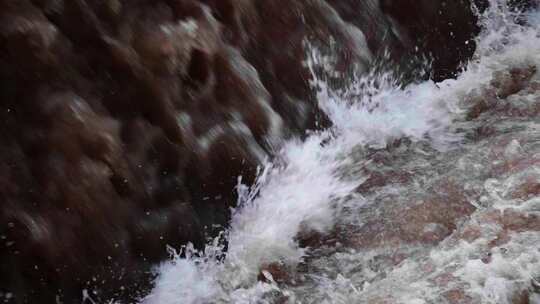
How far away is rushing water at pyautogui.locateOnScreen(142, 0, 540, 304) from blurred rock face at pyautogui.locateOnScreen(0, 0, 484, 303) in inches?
6.3

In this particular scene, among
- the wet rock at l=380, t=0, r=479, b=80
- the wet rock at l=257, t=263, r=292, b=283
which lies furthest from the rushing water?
the wet rock at l=380, t=0, r=479, b=80

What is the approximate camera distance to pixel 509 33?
5.04 metres

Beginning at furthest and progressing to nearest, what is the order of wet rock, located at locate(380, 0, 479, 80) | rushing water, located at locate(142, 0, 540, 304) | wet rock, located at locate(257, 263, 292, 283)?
wet rock, located at locate(380, 0, 479, 80) < wet rock, located at locate(257, 263, 292, 283) < rushing water, located at locate(142, 0, 540, 304)

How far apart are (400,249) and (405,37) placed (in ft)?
6.15

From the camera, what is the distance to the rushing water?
2.90 meters

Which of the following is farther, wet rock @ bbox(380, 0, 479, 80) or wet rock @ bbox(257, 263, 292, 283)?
wet rock @ bbox(380, 0, 479, 80)

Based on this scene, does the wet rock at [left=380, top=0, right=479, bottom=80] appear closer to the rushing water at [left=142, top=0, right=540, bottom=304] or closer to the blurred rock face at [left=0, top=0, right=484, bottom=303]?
the rushing water at [left=142, top=0, right=540, bottom=304]

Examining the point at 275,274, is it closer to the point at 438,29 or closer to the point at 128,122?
the point at 128,122

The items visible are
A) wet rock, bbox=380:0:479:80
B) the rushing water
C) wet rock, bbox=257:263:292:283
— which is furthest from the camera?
wet rock, bbox=380:0:479:80

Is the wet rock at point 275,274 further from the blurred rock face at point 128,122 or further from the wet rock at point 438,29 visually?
the wet rock at point 438,29

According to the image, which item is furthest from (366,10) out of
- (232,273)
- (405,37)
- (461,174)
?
(232,273)

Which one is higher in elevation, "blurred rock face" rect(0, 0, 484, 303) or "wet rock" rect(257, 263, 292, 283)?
"blurred rock face" rect(0, 0, 484, 303)

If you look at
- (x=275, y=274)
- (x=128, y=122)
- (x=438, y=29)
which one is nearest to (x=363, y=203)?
(x=275, y=274)

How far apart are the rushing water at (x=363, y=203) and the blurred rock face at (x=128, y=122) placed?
0.52 ft
